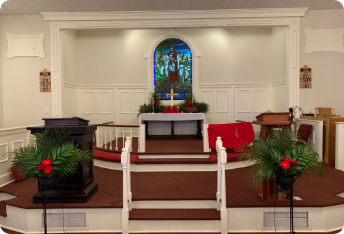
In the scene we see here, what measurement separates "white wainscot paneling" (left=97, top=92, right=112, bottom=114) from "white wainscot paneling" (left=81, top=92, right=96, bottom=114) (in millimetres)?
207

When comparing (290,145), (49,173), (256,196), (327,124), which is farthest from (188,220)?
(327,124)

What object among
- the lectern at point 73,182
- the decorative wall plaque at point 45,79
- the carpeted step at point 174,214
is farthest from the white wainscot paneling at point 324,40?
the decorative wall plaque at point 45,79

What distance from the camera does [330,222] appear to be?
3279 mm

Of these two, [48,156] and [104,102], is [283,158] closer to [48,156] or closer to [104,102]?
[48,156]

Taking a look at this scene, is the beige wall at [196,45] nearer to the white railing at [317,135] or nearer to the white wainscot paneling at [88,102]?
the white wainscot paneling at [88,102]

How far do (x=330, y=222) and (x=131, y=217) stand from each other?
113 inches

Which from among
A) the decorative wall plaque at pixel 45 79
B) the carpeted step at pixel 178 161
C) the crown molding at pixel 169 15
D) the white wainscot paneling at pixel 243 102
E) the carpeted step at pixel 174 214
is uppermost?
the crown molding at pixel 169 15

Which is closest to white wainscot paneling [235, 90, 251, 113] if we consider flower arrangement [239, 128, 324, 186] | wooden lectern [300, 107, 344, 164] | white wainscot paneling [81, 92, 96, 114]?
wooden lectern [300, 107, 344, 164]

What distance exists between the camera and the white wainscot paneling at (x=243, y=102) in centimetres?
879

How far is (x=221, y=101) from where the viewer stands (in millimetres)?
8883

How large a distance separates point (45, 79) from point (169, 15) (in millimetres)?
4477

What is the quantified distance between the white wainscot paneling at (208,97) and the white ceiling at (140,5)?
3.05m

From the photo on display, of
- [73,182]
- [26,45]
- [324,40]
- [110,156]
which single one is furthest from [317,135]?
[26,45]

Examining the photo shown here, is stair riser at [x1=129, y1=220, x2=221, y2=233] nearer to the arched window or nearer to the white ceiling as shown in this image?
the white ceiling
